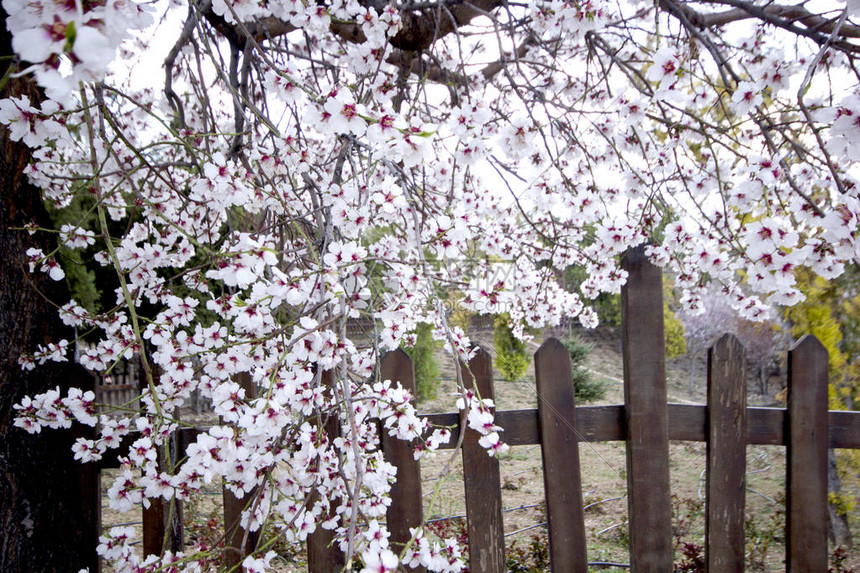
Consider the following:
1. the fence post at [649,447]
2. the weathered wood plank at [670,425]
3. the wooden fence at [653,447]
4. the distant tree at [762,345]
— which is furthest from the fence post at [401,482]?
the distant tree at [762,345]

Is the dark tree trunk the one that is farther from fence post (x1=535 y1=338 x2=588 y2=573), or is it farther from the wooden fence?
fence post (x1=535 y1=338 x2=588 y2=573)

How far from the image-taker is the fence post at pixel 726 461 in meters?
1.56

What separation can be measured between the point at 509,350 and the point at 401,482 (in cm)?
606

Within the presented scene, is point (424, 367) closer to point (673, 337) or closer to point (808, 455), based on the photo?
point (673, 337)

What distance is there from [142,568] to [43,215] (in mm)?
1065

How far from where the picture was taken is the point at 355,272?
121 cm

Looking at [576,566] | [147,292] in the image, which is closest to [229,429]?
[147,292]

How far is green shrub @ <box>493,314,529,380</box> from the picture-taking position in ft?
24.0

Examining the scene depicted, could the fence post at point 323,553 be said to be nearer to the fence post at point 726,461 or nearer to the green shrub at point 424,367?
the fence post at point 726,461

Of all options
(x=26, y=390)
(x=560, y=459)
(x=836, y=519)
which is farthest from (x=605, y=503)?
(x=26, y=390)

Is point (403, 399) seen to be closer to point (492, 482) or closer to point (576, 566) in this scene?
point (492, 482)

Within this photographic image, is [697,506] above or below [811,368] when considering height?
below

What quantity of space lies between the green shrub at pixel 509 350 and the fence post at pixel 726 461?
18.5 ft

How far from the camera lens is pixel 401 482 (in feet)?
5.24
